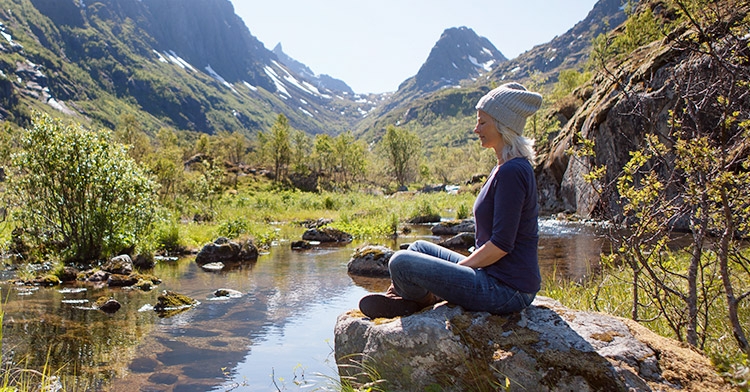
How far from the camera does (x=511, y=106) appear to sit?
4.45 m

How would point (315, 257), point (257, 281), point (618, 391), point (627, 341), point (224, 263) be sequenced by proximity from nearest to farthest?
point (618, 391)
point (627, 341)
point (257, 281)
point (224, 263)
point (315, 257)

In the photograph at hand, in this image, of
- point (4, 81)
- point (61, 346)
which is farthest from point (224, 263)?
point (4, 81)

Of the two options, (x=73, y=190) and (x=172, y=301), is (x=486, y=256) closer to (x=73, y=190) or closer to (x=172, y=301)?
(x=172, y=301)

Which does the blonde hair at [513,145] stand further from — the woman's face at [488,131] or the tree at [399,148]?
the tree at [399,148]

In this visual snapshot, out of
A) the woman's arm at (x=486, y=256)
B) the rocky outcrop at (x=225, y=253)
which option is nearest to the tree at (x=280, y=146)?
the rocky outcrop at (x=225, y=253)

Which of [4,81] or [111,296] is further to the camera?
[4,81]

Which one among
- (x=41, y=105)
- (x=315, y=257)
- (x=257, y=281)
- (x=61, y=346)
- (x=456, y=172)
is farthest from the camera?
(x=41, y=105)

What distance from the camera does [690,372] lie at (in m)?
3.73

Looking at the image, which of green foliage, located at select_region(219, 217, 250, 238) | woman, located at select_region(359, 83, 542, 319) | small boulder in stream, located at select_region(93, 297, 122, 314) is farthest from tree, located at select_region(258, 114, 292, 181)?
woman, located at select_region(359, 83, 542, 319)

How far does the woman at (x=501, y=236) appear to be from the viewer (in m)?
4.26

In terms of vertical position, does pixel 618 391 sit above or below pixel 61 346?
above

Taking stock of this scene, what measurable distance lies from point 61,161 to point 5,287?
15.8 feet

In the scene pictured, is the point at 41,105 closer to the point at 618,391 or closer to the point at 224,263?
the point at 224,263

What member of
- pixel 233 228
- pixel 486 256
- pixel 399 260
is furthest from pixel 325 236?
pixel 486 256
